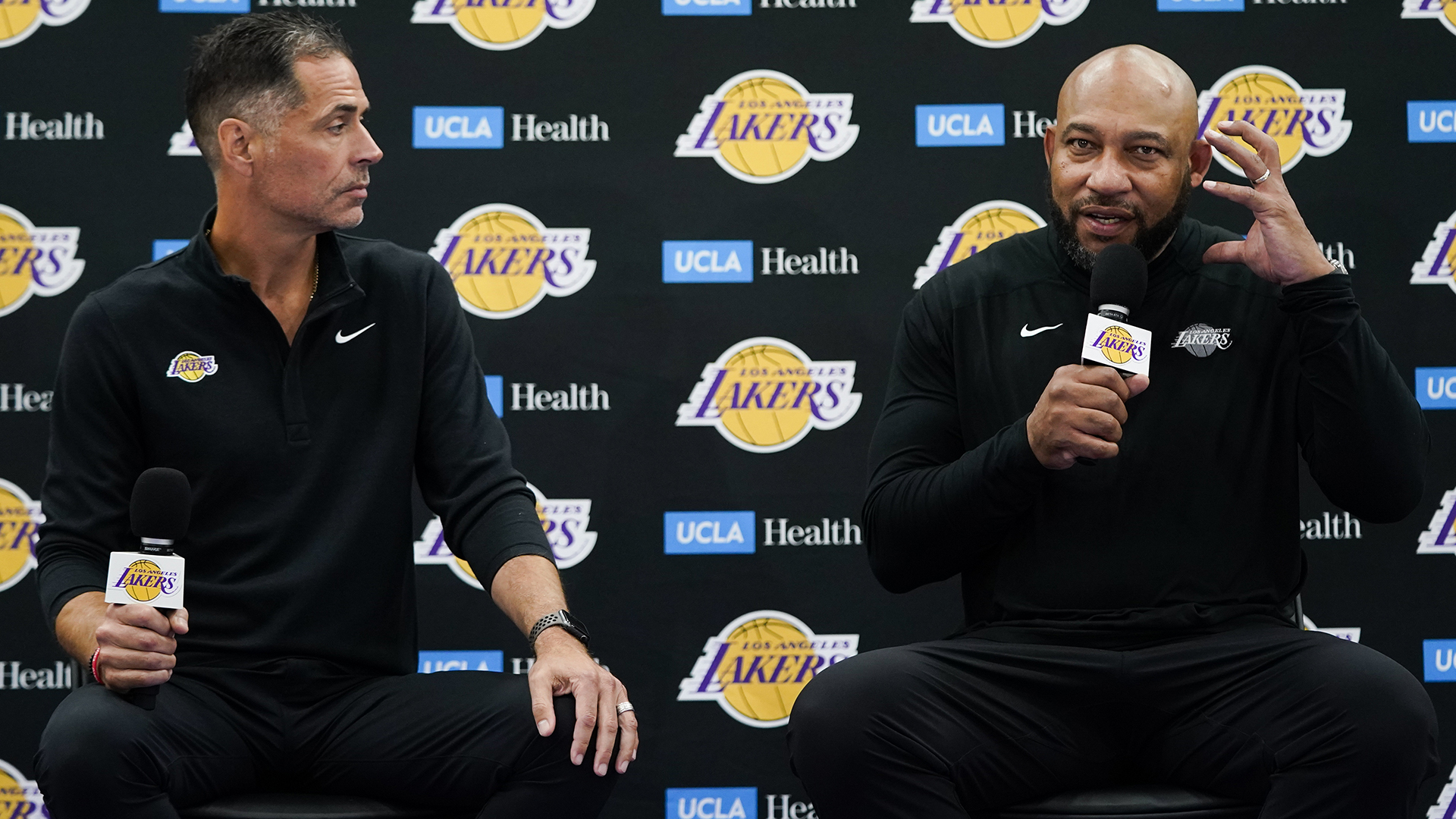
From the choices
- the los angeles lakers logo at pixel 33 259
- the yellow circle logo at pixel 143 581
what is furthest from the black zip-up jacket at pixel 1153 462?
the los angeles lakers logo at pixel 33 259

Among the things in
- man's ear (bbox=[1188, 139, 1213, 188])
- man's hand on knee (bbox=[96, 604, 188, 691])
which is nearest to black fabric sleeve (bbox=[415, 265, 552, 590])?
man's hand on knee (bbox=[96, 604, 188, 691])

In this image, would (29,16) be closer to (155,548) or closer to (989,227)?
(155,548)

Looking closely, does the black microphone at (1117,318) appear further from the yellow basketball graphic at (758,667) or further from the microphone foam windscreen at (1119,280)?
the yellow basketball graphic at (758,667)

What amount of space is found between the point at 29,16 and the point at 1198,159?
99.2 inches

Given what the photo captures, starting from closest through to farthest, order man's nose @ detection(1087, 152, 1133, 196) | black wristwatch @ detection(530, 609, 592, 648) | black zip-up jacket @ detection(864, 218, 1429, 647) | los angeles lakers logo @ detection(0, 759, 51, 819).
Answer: black wristwatch @ detection(530, 609, 592, 648) < black zip-up jacket @ detection(864, 218, 1429, 647) < man's nose @ detection(1087, 152, 1133, 196) < los angeles lakers logo @ detection(0, 759, 51, 819)

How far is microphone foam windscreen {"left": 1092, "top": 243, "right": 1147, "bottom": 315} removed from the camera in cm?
151

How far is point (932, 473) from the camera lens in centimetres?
180

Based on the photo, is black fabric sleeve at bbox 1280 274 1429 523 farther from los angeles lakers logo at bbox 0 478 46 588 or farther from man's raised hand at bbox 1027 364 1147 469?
los angeles lakers logo at bbox 0 478 46 588

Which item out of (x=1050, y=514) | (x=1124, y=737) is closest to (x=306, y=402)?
(x=1050, y=514)

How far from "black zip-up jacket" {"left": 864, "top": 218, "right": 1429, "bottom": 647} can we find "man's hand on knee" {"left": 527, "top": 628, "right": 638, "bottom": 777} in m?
0.51

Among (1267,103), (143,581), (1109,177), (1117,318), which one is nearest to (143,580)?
(143,581)

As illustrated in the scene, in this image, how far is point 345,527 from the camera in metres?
1.81

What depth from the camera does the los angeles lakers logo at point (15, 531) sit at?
9.02 feet

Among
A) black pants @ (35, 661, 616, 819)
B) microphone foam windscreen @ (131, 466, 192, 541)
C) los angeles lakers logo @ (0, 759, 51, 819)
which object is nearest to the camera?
microphone foam windscreen @ (131, 466, 192, 541)
